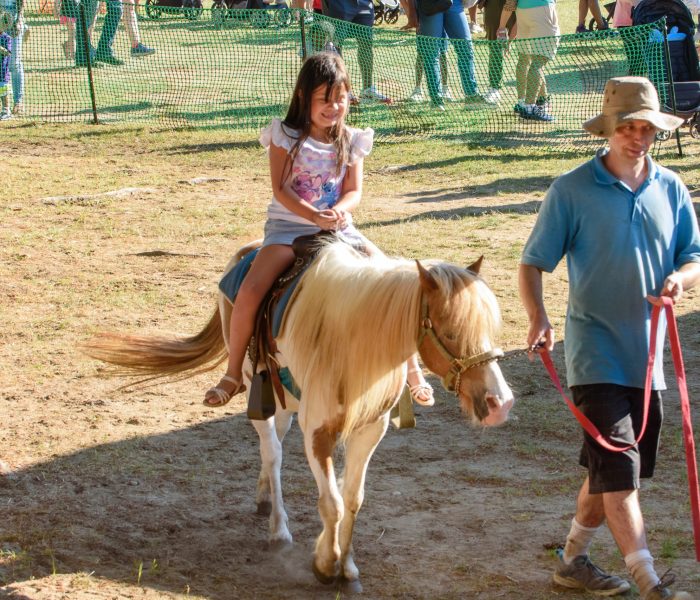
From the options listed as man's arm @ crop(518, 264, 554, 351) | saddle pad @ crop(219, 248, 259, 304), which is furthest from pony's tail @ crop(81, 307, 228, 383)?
man's arm @ crop(518, 264, 554, 351)

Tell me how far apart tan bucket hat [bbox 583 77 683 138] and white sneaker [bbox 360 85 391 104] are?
11.1m

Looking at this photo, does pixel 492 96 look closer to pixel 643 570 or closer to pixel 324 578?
pixel 324 578

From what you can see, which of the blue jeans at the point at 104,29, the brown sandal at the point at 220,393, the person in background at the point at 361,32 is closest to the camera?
the brown sandal at the point at 220,393

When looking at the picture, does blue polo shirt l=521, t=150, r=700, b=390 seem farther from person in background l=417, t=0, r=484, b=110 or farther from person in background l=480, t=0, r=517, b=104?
person in background l=480, t=0, r=517, b=104

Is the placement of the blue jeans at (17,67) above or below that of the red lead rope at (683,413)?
A: above

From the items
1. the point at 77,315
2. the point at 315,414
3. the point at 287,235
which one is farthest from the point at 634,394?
the point at 77,315

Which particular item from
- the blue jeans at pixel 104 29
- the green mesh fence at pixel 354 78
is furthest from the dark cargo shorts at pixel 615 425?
the blue jeans at pixel 104 29

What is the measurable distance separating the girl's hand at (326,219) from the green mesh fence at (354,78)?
9.30 meters

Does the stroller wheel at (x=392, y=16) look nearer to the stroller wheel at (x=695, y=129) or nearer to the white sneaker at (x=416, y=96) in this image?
the white sneaker at (x=416, y=96)

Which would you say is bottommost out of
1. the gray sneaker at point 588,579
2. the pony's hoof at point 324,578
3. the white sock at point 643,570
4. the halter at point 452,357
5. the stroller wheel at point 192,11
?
the pony's hoof at point 324,578

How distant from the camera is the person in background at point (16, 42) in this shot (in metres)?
13.7

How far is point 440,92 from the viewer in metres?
14.7

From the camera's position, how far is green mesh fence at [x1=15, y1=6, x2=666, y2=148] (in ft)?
45.5

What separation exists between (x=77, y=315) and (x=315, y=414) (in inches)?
154
